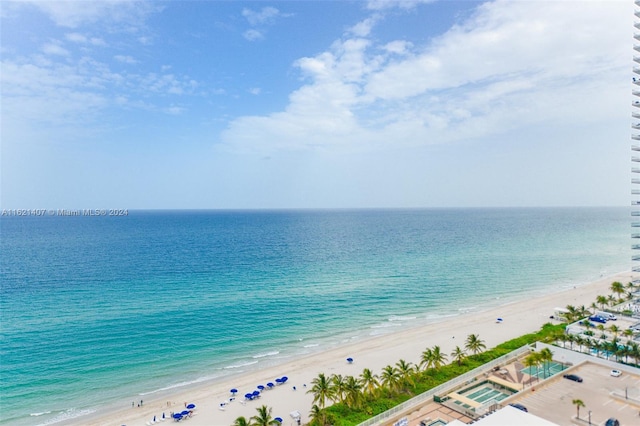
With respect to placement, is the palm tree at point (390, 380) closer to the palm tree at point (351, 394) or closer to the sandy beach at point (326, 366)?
the palm tree at point (351, 394)

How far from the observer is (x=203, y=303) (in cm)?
7131

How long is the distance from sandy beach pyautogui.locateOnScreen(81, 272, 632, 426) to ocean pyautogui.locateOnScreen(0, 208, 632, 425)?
108 inches

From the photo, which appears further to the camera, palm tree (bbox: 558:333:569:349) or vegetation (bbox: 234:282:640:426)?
palm tree (bbox: 558:333:569:349)

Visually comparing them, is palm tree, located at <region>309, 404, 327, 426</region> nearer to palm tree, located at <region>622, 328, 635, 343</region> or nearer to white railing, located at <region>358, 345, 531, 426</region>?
white railing, located at <region>358, 345, 531, 426</region>

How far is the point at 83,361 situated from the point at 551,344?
59769mm

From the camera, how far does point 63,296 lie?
243 ft

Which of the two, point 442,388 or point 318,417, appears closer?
point 318,417

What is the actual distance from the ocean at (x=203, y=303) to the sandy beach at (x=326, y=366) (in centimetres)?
274

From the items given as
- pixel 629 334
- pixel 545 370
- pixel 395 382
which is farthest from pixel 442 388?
pixel 629 334

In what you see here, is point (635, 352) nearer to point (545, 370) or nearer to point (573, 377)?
point (573, 377)

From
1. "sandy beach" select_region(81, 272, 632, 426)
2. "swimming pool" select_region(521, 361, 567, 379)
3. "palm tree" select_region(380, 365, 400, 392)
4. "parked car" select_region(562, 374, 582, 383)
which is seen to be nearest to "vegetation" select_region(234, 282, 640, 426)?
"palm tree" select_region(380, 365, 400, 392)

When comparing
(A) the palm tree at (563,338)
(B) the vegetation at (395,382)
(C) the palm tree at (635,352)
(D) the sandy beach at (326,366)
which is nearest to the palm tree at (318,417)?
(B) the vegetation at (395,382)

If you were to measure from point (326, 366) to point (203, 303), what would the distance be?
33.8 metres

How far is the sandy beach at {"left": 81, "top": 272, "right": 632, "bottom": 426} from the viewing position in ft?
123
